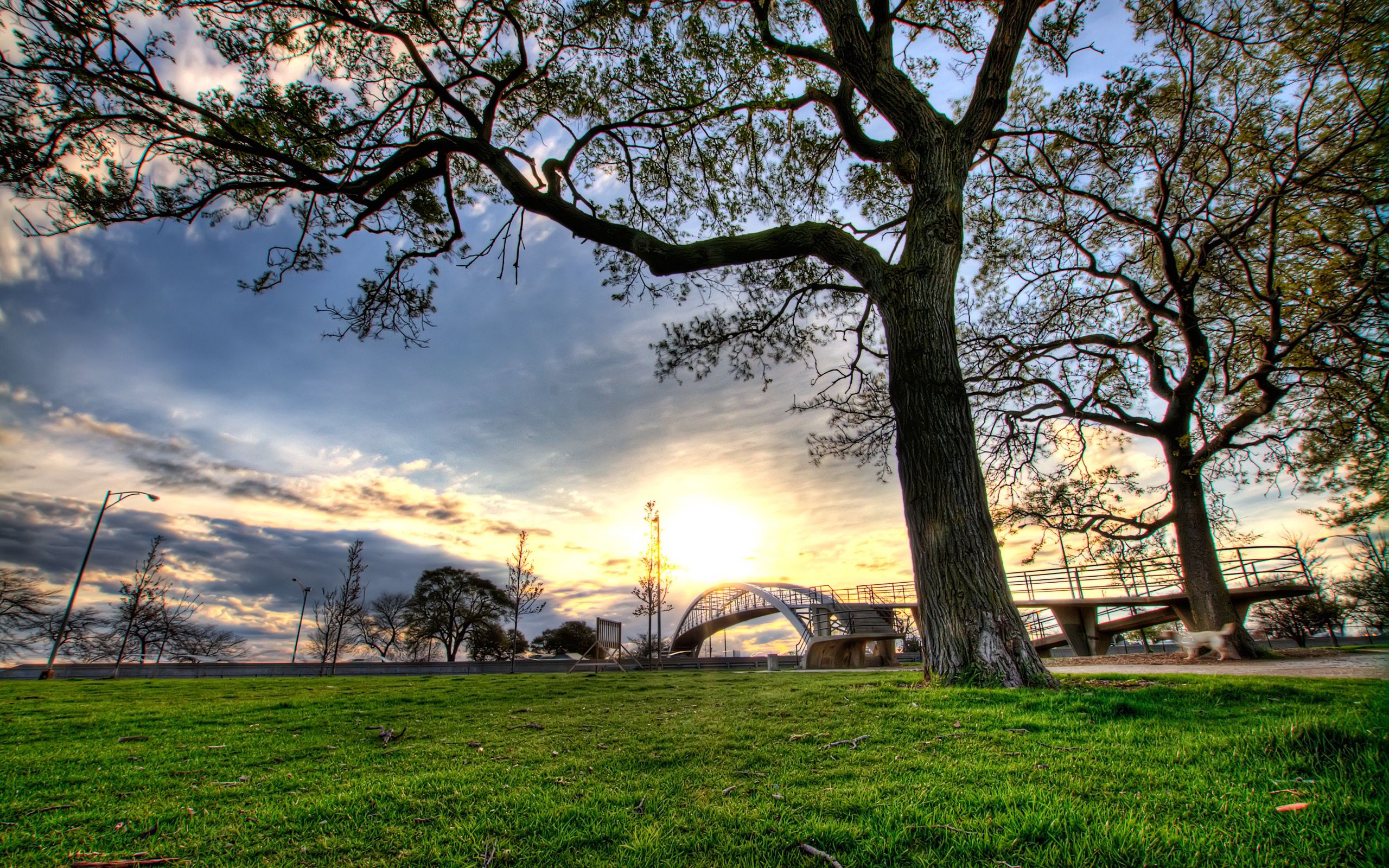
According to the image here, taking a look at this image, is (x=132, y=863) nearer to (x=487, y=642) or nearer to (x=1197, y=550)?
(x=1197, y=550)

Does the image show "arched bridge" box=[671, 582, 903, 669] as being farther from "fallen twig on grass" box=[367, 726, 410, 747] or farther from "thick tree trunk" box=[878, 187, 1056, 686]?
"fallen twig on grass" box=[367, 726, 410, 747]

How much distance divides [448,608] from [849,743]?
145ft

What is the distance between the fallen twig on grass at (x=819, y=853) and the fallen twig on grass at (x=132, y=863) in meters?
2.39

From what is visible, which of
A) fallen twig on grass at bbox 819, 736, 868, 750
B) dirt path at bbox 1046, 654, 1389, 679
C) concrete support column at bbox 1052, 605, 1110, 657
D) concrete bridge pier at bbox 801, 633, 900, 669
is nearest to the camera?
fallen twig on grass at bbox 819, 736, 868, 750

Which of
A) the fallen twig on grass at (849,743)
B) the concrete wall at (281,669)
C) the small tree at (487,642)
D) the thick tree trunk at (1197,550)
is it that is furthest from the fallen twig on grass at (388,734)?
the small tree at (487,642)

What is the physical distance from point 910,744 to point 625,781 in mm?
1844

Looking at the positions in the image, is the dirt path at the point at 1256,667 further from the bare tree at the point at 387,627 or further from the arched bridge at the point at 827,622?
the bare tree at the point at 387,627

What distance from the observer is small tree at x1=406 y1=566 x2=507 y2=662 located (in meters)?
40.6

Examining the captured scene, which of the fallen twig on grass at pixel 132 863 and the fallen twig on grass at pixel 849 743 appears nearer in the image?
the fallen twig on grass at pixel 132 863

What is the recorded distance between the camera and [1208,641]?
1315 cm

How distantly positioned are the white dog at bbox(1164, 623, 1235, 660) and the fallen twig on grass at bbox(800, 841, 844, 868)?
16.8 meters

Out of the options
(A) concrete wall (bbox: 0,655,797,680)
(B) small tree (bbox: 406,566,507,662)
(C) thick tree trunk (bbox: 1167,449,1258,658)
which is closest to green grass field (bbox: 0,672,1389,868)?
(C) thick tree trunk (bbox: 1167,449,1258,658)

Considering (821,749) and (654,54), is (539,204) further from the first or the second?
(821,749)

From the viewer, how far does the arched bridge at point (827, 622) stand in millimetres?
25562
